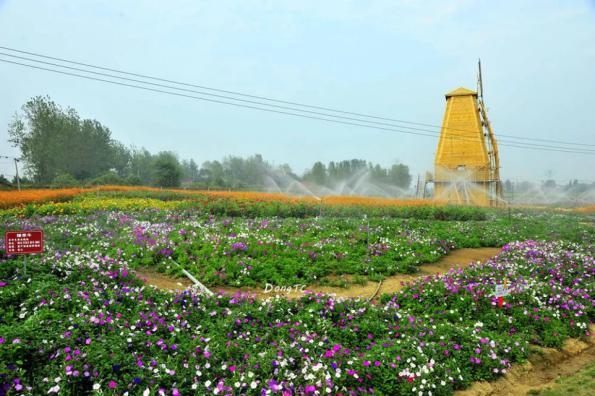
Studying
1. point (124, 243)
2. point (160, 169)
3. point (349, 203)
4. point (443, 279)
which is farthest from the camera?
point (160, 169)

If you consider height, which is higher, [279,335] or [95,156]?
[95,156]

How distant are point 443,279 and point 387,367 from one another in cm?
368

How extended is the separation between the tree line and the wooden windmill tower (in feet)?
26.3

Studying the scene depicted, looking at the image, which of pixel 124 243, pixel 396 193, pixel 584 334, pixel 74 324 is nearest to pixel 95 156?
pixel 396 193

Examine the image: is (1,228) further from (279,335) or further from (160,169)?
(160,169)

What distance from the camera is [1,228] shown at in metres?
10.1

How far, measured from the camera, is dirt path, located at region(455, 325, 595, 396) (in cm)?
445

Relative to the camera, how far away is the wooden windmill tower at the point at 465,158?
26891 millimetres

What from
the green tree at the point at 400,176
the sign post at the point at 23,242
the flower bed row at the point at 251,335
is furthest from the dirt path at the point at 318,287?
the green tree at the point at 400,176

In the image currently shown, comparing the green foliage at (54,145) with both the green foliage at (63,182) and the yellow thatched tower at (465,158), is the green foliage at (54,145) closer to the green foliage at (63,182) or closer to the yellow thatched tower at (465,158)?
the green foliage at (63,182)

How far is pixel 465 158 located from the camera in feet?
89.8

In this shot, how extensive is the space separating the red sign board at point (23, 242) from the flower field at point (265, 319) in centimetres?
46

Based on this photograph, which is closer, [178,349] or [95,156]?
[178,349]

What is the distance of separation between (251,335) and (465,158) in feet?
86.8
